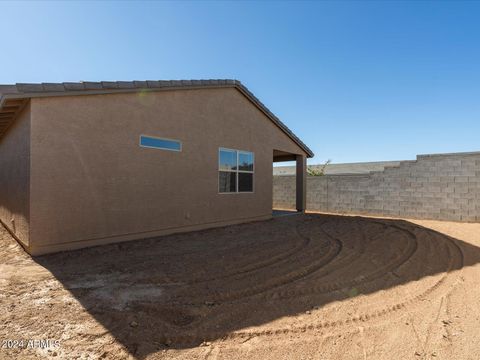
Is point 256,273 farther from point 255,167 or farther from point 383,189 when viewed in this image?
point 383,189

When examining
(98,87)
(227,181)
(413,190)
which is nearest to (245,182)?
(227,181)

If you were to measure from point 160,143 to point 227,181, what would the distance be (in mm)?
2847

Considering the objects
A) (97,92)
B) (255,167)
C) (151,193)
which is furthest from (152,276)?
(255,167)

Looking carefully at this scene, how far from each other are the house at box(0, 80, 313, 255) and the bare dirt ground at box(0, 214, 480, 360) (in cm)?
74

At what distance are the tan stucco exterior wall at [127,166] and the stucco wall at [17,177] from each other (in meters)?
0.38

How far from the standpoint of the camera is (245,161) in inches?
407

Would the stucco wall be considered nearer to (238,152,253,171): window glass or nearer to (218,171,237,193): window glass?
(218,171,237,193): window glass

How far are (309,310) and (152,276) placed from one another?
252 cm

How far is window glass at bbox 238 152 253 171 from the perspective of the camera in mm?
10105

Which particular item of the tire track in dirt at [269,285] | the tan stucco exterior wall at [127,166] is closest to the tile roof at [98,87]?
the tan stucco exterior wall at [127,166]

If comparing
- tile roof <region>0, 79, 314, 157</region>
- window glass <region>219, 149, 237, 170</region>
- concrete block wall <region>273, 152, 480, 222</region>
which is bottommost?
concrete block wall <region>273, 152, 480, 222</region>

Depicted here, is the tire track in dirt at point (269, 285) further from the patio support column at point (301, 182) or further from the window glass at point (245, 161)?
the patio support column at point (301, 182)

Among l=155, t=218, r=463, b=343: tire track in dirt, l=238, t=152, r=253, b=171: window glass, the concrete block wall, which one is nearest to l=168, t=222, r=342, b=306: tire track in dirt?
l=155, t=218, r=463, b=343: tire track in dirt

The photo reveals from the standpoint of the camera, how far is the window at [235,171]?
30.7 ft
